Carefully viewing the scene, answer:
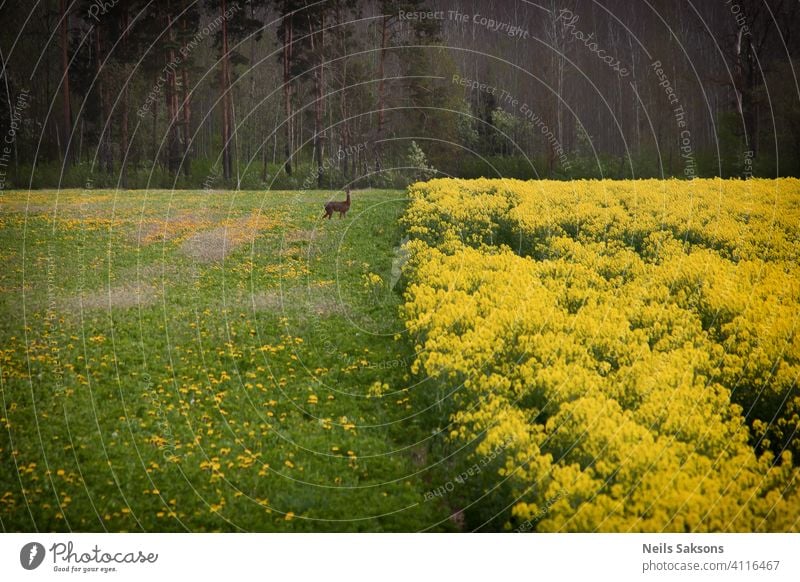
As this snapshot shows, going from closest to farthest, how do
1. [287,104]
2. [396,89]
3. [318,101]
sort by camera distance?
[396,89] → [287,104] → [318,101]

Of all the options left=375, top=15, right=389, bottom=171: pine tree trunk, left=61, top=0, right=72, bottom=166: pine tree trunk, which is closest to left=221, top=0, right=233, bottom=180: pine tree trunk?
left=61, top=0, right=72, bottom=166: pine tree trunk

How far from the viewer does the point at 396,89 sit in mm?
11820

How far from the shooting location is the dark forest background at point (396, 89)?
30.6 feet

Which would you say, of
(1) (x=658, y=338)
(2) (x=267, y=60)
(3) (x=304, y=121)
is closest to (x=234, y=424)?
(1) (x=658, y=338)

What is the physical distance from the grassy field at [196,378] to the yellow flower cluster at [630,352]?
92 centimetres

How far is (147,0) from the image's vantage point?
29.8 feet

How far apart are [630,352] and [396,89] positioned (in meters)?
7.35

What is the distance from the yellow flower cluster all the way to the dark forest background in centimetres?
118

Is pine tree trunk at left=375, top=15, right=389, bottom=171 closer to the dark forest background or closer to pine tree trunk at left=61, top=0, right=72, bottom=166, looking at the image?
the dark forest background

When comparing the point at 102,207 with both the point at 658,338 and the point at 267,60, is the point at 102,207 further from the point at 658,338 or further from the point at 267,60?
the point at 658,338

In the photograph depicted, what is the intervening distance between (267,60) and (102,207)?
14.1ft

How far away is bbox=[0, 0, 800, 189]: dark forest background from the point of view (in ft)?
30.6

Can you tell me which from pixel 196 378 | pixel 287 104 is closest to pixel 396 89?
pixel 287 104
